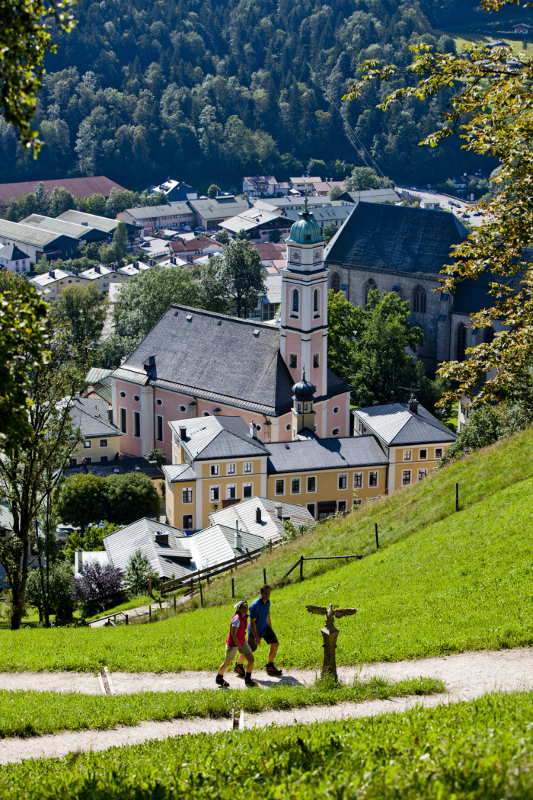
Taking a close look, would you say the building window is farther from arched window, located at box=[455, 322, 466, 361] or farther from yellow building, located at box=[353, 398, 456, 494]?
arched window, located at box=[455, 322, 466, 361]

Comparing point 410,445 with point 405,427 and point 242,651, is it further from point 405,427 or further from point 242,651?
point 242,651

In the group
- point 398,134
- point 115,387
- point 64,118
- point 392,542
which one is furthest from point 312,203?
point 392,542

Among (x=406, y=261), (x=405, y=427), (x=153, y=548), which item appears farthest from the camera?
(x=406, y=261)

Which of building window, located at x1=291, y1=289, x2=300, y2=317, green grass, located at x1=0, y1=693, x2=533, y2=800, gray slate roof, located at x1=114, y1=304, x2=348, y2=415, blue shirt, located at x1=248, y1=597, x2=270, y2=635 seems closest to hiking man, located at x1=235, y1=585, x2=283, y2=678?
blue shirt, located at x1=248, y1=597, x2=270, y2=635

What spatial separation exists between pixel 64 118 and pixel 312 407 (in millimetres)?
148169

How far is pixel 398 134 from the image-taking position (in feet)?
630

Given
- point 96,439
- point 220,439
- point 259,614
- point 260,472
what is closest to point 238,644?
point 259,614

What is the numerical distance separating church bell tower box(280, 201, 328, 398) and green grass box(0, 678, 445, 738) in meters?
43.0

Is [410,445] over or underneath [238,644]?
underneath

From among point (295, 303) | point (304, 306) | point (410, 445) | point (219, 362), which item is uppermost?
point (295, 303)

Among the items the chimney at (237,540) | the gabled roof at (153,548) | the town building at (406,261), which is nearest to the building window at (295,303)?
the gabled roof at (153,548)

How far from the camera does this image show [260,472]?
53.4m

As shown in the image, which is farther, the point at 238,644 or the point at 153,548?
the point at 153,548

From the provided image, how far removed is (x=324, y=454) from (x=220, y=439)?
541 cm
